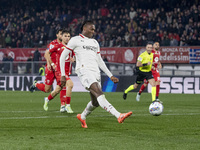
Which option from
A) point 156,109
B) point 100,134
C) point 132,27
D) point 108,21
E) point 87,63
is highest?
point 108,21

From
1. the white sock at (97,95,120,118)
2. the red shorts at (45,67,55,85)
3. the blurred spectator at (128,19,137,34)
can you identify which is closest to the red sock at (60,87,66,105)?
the red shorts at (45,67,55,85)

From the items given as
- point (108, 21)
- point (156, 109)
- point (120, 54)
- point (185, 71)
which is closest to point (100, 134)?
point (156, 109)

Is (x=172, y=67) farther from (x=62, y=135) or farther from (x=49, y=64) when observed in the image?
(x=62, y=135)

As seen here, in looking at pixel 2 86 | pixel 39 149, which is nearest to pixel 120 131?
pixel 39 149

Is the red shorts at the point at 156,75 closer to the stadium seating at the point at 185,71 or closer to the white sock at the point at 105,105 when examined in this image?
the stadium seating at the point at 185,71

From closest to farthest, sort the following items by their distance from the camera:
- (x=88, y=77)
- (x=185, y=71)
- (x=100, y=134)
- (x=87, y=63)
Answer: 1. (x=100, y=134)
2. (x=88, y=77)
3. (x=87, y=63)
4. (x=185, y=71)

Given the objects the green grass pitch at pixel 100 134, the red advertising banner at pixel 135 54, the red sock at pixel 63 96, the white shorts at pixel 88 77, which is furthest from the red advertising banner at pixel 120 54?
the white shorts at pixel 88 77

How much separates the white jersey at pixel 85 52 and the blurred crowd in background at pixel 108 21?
17.4 m

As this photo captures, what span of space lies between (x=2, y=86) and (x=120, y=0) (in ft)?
35.2

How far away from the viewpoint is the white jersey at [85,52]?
8.36 metres

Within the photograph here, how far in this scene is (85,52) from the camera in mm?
8414

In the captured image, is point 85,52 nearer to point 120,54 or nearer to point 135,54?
point 135,54

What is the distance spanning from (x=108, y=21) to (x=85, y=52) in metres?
22.5

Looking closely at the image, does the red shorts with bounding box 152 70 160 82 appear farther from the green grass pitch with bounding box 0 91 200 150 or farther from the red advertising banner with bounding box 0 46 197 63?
the red advertising banner with bounding box 0 46 197 63
